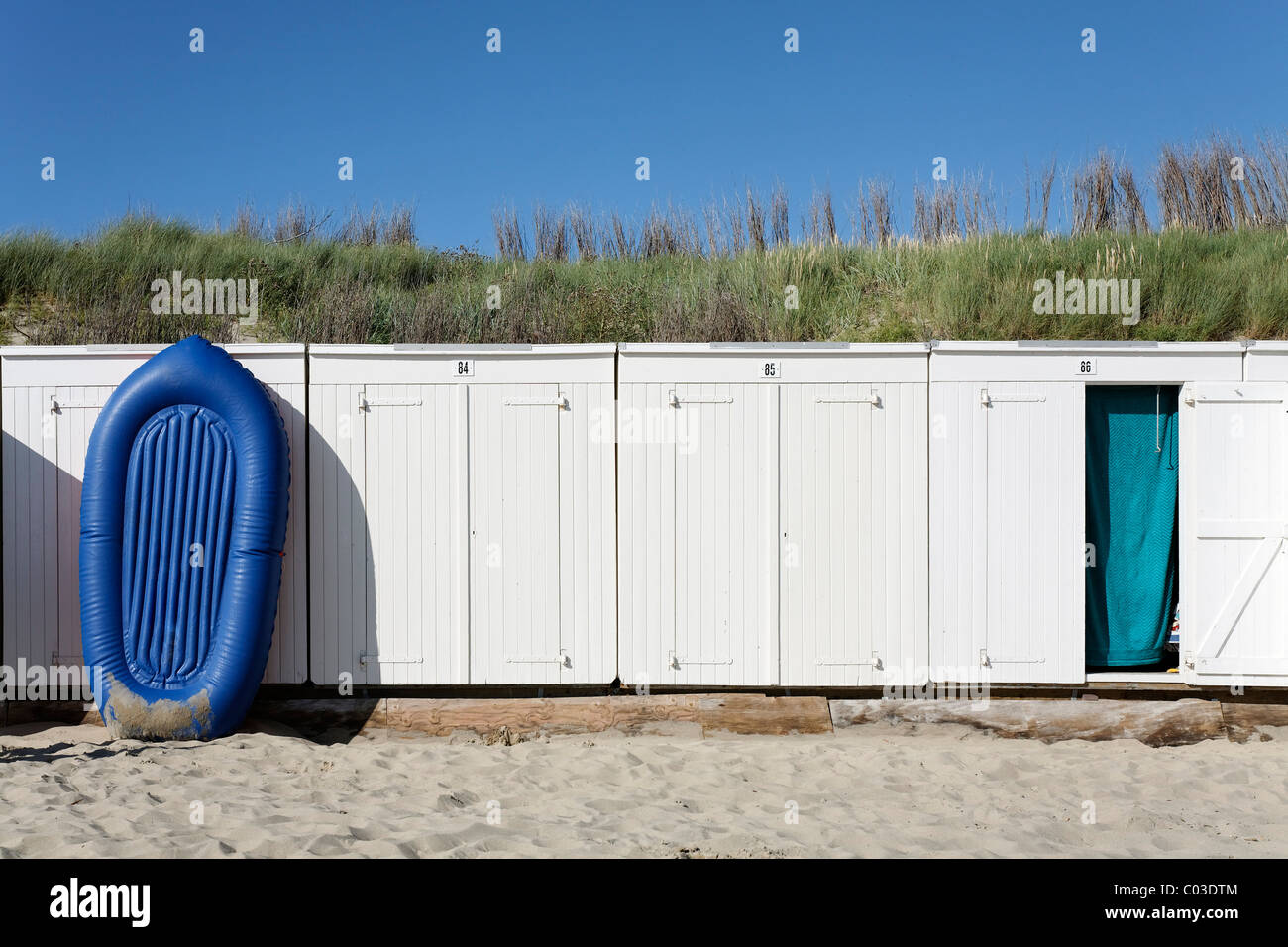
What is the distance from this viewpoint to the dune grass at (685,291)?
9.73 metres

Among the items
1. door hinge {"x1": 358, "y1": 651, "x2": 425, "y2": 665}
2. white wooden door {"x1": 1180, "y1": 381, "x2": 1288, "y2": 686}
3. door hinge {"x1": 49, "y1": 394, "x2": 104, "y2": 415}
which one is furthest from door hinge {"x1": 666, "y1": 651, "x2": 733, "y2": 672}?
door hinge {"x1": 49, "y1": 394, "x2": 104, "y2": 415}

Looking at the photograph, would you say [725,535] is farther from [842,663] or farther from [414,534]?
[414,534]

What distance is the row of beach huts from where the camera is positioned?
20.1 feet

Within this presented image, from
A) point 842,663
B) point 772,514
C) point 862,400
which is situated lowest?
point 842,663

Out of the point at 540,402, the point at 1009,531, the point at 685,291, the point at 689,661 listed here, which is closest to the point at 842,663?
the point at 689,661

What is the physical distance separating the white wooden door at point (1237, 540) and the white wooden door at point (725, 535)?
289 centimetres

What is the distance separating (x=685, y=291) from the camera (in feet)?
35.4

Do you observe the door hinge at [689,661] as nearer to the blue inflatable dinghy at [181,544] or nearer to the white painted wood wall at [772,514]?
the white painted wood wall at [772,514]

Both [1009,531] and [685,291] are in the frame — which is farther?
[685,291]

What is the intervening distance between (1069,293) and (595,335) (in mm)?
5429

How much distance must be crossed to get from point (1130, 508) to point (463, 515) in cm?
472

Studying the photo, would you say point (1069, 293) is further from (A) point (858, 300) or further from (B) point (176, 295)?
(B) point (176, 295)

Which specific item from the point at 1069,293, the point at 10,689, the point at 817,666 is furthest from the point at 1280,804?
the point at 10,689

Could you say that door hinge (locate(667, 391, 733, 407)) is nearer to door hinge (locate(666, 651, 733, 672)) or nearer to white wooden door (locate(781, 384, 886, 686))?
white wooden door (locate(781, 384, 886, 686))
